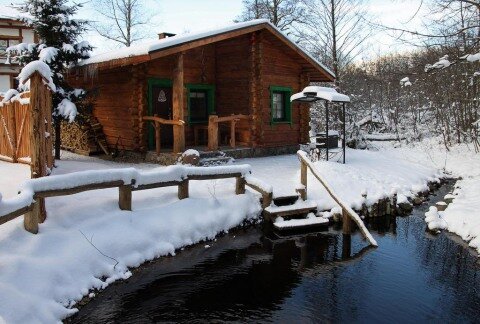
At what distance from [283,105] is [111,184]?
36.6 feet

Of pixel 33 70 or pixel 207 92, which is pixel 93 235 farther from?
pixel 207 92

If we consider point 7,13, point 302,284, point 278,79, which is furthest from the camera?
point 7,13

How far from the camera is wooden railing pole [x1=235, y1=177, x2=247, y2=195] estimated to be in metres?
10.5

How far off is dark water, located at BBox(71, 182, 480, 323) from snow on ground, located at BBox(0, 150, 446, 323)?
372mm

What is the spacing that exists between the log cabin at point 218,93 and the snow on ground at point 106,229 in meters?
2.46

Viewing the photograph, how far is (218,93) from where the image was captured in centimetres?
1719

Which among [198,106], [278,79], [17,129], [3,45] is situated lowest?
[17,129]

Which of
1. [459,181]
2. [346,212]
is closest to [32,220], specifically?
[346,212]

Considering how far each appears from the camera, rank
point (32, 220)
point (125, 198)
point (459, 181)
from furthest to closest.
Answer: point (459, 181) → point (125, 198) → point (32, 220)

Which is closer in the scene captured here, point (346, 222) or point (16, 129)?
point (346, 222)

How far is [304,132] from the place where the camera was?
18703mm

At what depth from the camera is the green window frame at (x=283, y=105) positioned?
666 inches

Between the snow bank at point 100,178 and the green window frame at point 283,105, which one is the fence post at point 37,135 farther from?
the green window frame at point 283,105

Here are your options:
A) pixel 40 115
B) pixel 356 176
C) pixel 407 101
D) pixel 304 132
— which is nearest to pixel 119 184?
pixel 40 115
